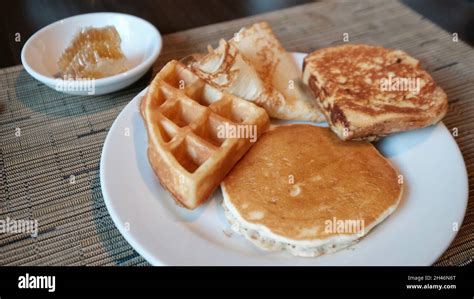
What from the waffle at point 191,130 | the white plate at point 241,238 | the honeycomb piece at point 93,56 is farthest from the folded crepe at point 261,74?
the honeycomb piece at point 93,56

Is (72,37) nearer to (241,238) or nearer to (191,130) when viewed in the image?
(191,130)

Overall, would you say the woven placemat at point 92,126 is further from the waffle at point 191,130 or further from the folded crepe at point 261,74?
the folded crepe at point 261,74

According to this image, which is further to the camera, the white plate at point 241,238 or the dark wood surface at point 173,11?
the dark wood surface at point 173,11

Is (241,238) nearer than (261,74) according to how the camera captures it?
Yes

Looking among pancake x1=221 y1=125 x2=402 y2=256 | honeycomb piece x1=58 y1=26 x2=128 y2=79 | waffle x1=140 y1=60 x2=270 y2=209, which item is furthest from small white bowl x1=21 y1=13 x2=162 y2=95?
pancake x1=221 y1=125 x2=402 y2=256

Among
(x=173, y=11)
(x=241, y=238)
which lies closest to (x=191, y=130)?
(x=241, y=238)

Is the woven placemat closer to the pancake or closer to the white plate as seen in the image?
the white plate
